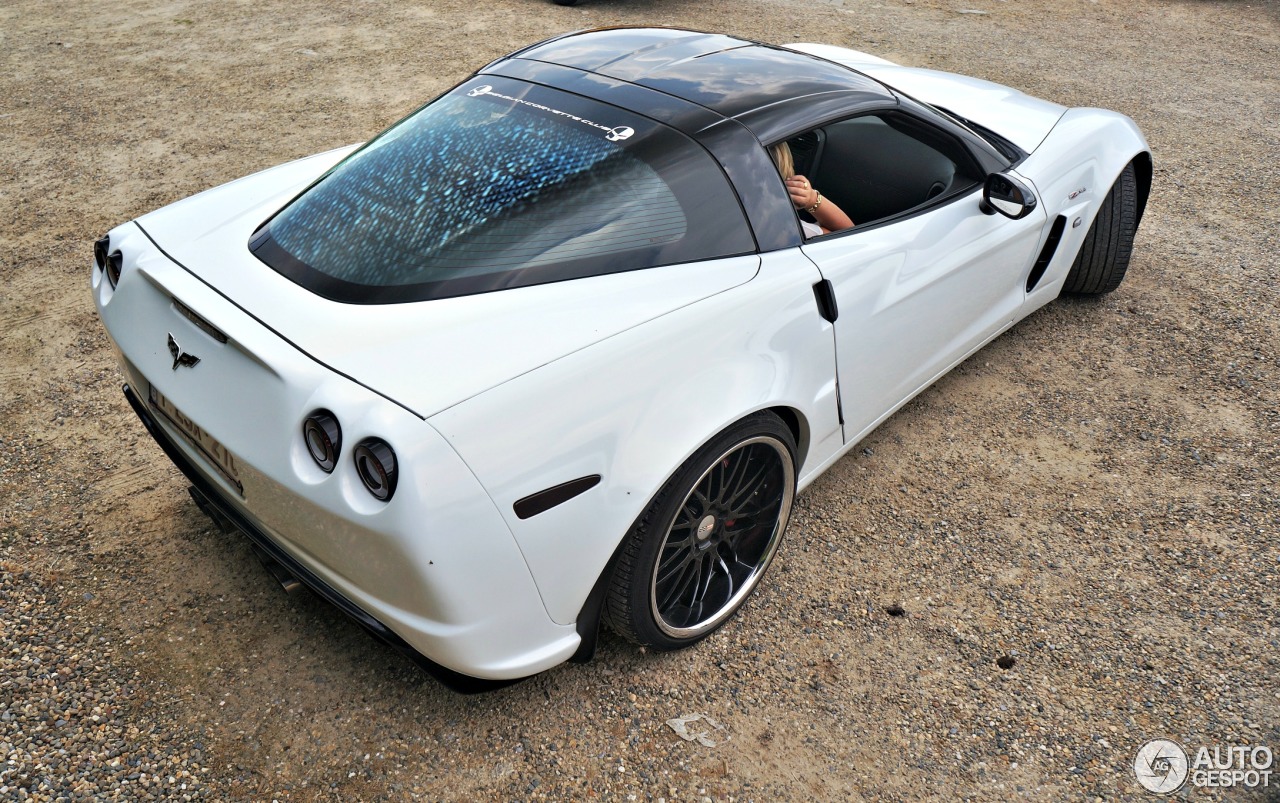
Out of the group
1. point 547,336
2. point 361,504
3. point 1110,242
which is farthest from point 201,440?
point 1110,242

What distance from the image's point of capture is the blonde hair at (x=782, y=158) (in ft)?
8.41

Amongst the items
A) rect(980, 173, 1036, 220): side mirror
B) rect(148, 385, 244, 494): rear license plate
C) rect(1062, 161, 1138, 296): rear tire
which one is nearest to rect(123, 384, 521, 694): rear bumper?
rect(148, 385, 244, 494): rear license plate

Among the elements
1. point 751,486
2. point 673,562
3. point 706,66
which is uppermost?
point 706,66

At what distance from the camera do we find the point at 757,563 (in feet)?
8.95

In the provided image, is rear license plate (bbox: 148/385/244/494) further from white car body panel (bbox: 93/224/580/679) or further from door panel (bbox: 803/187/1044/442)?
door panel (bbox: 803/187/1044/442)

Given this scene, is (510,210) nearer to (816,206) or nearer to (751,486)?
(751,486)

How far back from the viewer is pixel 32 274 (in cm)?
430

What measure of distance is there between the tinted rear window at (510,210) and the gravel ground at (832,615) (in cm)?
108

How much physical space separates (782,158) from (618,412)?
112cm

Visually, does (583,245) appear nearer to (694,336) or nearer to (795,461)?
(694,336)

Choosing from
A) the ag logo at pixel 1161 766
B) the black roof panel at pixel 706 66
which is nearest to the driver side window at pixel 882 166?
the black roof panel at pixel 706 66

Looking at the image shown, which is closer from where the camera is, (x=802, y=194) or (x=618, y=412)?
(x=618, y=412)

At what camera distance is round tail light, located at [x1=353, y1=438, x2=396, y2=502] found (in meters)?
1.77

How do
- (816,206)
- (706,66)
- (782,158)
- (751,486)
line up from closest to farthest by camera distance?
(751,486) → (782,158) → (706,66) → (816,206)
